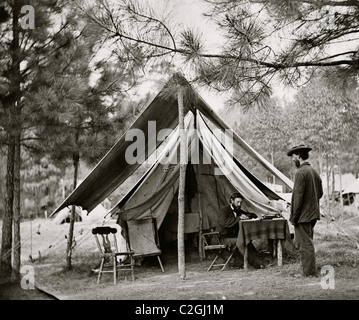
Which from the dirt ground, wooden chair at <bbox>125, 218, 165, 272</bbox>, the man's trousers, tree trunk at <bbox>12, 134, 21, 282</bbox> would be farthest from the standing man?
tree trunk at <bbox>12, 134, 21, 282</bbox>

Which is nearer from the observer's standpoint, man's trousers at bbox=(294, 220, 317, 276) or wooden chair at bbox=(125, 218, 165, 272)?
man's trousers at bbox=(294, 220, 317, 276)

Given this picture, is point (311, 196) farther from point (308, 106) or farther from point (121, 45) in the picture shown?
point (308, 106)

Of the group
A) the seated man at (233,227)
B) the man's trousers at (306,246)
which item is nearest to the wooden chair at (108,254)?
the seated man at (233,227)

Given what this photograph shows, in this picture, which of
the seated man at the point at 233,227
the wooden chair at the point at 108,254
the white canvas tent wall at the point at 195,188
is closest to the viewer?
the wooden chair at the point at 108,254

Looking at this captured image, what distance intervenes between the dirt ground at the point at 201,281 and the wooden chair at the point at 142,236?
29cm

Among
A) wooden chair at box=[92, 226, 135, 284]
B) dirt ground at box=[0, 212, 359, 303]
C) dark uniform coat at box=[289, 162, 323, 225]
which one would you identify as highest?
dark uniform coat at box=[289, 162, 323, 225]

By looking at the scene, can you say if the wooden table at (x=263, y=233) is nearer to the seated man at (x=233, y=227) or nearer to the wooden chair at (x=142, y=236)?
the seated man at (x=233, y=227)

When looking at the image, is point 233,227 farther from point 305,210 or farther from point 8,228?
point 8,228

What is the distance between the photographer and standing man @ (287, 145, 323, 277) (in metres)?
4.80

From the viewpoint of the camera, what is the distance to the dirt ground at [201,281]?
4.24 metres

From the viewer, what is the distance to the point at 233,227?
19.9 feet

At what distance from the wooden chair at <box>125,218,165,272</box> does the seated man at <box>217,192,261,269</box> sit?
958 millimetres

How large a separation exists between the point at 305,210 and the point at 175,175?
221 cm

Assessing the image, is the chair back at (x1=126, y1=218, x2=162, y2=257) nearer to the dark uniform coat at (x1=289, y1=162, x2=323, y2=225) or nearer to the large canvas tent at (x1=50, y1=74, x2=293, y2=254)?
the large canvas tent at (x1=50, y1=74, x2=293, y2=254)
